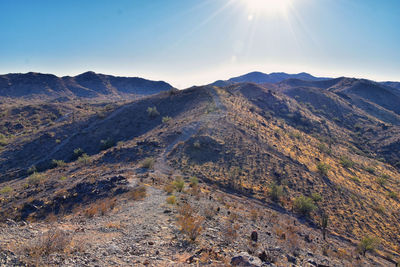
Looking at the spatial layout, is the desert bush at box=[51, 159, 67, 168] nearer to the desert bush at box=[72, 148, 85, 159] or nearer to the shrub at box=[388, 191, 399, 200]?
the desert bush at box=[72, 148, 85, 159]

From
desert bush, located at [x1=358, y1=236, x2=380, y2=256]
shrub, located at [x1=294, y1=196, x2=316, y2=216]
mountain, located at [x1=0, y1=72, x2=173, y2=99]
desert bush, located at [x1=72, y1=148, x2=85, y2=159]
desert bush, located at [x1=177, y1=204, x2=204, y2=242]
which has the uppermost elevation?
mountain, located at [x1=0, y1=72, x2=173, y2=99]

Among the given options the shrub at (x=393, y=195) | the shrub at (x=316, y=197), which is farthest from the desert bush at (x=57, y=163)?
the shrub at (x=393, y=195)

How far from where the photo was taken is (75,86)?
127m

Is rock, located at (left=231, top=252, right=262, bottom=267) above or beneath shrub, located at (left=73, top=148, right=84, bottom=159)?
above

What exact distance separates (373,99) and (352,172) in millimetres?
78420

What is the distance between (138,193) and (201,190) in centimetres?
513

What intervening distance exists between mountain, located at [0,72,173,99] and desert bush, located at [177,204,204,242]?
12180 cm

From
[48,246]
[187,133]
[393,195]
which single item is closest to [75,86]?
[187,133]

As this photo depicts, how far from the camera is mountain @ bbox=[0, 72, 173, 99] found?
107 meters

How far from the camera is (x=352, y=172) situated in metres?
27.3

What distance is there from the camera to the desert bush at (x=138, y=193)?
13570mm

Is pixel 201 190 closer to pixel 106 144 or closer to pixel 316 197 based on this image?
pixel 316 197

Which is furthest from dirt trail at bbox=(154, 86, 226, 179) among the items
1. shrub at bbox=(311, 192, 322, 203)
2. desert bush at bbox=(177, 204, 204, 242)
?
shrub at bbox=(311, 192, 322, 203)

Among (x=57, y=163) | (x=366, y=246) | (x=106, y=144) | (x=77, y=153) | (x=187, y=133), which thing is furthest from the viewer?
(x=106, y=144)
